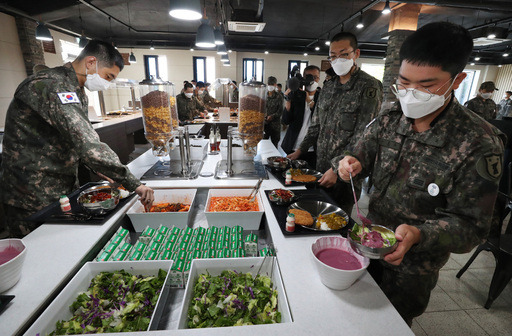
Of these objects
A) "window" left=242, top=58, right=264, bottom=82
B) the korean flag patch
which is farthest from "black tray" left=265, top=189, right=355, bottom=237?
"window" left=242, top=58, right=264, bottom=82

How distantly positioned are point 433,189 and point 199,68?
12.0 m

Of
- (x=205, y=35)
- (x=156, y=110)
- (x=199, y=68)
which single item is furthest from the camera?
(x=199, y=68)

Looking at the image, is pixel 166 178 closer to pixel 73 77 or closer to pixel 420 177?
pixel 73 77

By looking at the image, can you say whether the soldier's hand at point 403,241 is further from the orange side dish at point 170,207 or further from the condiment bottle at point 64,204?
the condiment bottle at point 64,204

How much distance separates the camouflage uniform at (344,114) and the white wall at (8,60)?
7.62 meters

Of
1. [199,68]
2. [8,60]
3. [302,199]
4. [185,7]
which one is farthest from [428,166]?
[199,68]

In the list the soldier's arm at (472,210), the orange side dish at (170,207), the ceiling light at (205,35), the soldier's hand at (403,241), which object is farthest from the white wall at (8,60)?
the soldier's arm at (472,210)

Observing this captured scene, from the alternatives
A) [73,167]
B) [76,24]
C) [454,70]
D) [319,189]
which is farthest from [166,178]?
[76,24]

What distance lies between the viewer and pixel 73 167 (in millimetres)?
1631

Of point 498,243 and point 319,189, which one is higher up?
point 319,189

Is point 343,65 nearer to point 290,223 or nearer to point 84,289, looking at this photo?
point 290,223

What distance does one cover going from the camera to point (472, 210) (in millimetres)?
894

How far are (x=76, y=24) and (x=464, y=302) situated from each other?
37.1 ft

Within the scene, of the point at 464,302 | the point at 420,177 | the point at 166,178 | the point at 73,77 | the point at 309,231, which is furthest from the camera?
the point at 464,302
